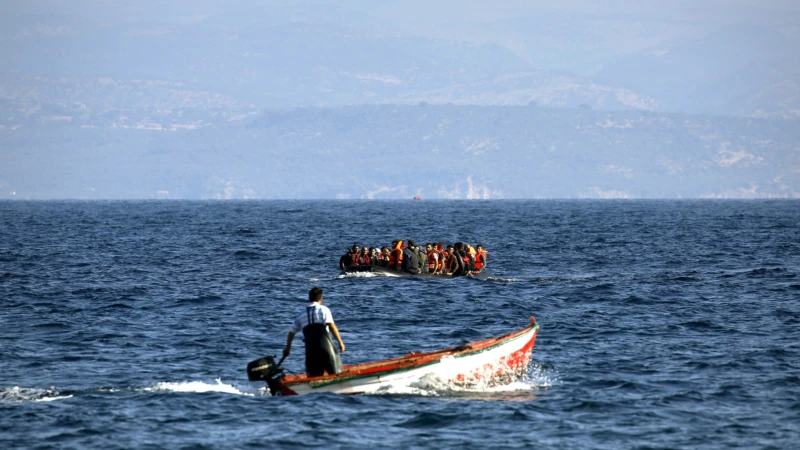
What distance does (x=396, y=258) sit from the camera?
47562 millimetres

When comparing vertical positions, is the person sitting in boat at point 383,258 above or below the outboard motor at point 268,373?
above

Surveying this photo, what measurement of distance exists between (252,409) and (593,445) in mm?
6503

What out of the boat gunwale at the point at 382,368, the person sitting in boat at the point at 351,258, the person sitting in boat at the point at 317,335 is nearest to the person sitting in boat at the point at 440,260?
the person sitting in boat at the point at 351,258

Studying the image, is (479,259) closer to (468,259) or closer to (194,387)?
(468,259)

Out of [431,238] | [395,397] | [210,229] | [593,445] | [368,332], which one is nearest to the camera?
[593,445]

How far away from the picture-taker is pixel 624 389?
24.2 m

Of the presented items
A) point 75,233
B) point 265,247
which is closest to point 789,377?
point 265,247

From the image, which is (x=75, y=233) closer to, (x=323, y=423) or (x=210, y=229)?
(x=210, y=229)

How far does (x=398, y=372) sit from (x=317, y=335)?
183cm

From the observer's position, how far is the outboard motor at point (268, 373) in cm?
2306

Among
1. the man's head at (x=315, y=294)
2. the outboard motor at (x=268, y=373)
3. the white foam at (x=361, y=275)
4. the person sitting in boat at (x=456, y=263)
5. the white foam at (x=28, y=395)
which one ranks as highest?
the man's head at (x=315, y=294)

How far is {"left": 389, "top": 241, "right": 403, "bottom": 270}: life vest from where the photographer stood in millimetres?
47500

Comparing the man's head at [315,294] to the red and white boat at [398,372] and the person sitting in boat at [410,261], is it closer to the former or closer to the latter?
the red and white boat at [398,372]

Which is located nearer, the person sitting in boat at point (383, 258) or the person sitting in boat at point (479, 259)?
the person sitting in boat at point (383, 258)
